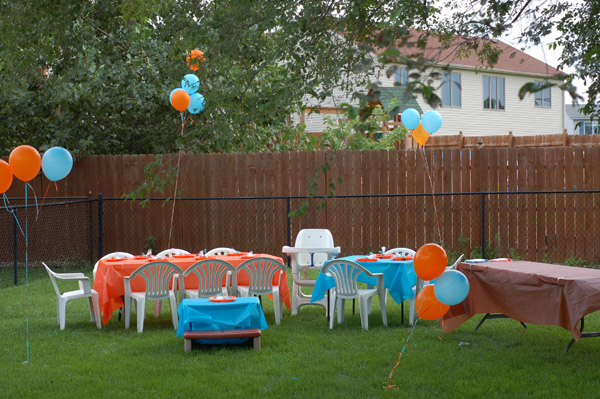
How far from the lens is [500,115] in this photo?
2791 centimetres

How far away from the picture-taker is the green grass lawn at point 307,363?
554cm

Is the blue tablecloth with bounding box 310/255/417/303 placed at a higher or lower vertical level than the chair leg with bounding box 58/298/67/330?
higher

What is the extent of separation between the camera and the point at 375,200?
13797 mm

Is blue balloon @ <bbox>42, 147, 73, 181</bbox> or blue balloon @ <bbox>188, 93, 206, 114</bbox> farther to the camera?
blue balloon @ <bbox>188, 93, 206, 114</bbox>

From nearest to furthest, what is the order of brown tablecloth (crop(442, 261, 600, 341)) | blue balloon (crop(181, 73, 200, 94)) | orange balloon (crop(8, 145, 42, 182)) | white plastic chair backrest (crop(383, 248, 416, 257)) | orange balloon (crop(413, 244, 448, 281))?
orange balloon (crop(413, 244, 448, 281)) < brown tablecloth (crop(442, 261, 600, 341)) < blue balloon (crop(181, 73, 200, 94)) < orange balloon (crop(8, 145, 42, 182)) < white plastic chair backrest (crop(383, 248, 416, 257))

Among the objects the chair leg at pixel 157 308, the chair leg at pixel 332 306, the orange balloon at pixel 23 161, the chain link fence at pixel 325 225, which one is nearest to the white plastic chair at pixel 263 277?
the chair leg at pixel 332 306

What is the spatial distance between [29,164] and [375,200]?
795 centimetres

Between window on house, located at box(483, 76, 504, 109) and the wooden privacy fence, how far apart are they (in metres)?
14.7

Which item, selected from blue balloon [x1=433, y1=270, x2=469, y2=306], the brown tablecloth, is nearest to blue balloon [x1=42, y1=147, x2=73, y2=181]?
blue balloon [x1=433, y1=270, x2=469, y2=306]

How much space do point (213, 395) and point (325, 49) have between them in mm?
2830

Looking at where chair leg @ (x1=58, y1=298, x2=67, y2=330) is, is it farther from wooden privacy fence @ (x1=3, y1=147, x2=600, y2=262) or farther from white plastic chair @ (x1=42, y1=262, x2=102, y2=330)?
wooden privacy fence @ (x1=3, y1=147, x2=600, y2=262)

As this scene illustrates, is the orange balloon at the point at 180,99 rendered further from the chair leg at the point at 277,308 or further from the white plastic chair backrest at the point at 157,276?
the chair leg at the point at 277,308

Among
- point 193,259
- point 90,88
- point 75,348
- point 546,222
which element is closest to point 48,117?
point 90,88

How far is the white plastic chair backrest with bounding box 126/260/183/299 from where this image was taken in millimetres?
7918
